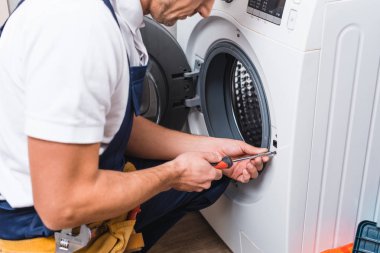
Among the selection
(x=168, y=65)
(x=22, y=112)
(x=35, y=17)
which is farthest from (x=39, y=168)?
(x=168, y=65)

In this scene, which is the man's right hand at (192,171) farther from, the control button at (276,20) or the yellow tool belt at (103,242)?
the control button at (276,20)

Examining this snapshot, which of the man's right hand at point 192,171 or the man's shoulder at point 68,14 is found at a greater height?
the man's shoulder at point 68,14

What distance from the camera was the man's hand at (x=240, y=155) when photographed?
128 centimetres

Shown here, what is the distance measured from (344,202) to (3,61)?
2.86ft

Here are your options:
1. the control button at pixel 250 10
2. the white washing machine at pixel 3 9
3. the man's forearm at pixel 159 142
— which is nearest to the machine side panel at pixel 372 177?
the control button at pixel 250 10

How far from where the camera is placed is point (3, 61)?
3.21ft

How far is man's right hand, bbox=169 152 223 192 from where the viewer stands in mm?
1160

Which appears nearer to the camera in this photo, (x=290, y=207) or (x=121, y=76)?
(x=121, y=76)

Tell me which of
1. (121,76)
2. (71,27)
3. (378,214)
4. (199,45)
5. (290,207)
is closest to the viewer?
(71,27)

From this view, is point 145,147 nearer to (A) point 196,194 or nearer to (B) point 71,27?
(A) point 196,194

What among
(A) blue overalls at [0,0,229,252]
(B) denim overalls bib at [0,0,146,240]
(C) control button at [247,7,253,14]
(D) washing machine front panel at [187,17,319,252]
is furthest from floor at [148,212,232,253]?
(C) control button at [247,7,253,14]

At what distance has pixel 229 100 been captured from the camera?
1580 mm

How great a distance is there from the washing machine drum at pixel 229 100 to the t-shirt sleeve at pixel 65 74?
1.99 feet

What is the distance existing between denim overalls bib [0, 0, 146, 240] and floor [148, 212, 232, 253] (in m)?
0.64
